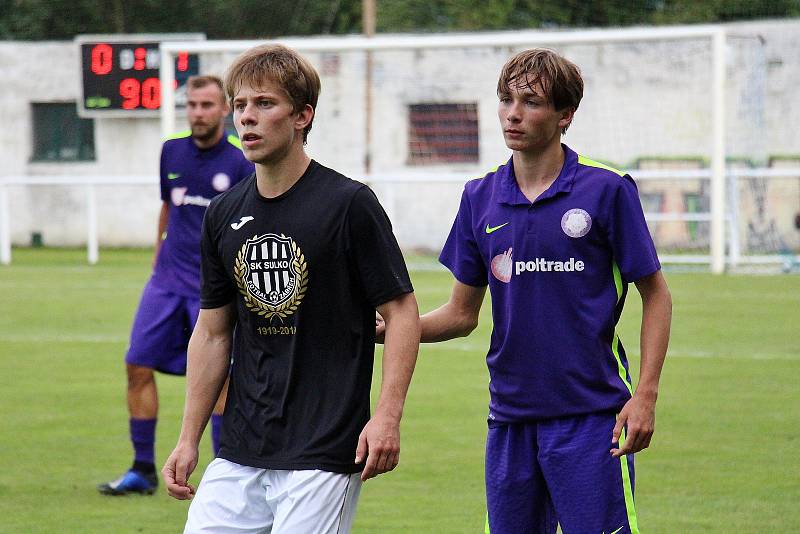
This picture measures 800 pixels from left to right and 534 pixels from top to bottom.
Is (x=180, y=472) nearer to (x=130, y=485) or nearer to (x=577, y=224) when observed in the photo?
(x=577, y=224)

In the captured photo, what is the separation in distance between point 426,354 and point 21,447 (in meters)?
5.11

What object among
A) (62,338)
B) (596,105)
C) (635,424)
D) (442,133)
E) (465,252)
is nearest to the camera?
(635,424)

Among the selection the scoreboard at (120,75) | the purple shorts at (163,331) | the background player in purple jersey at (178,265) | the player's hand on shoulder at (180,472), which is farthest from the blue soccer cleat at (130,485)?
the scoreboard at (120,75)

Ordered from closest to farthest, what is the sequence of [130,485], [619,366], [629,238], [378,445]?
[378,445], [629,238], [619,366], [130,485]

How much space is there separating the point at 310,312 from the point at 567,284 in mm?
779

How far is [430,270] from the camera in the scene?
2158cm

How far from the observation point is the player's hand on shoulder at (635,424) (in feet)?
12.8

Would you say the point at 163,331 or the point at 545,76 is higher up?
the point at 545,76

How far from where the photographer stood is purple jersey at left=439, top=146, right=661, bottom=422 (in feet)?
13.2

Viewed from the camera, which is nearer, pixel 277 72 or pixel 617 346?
pixel 277 72

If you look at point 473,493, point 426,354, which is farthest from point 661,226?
point 473,493

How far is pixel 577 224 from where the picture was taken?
4.02 meters

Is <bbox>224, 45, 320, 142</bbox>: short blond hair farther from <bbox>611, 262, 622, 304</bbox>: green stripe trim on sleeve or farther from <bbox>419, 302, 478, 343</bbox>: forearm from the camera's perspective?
<bbox>611, 262, 622, 304</bbox>: green stripe trim on sleeve

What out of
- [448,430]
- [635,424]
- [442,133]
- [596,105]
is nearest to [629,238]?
[635,424]
